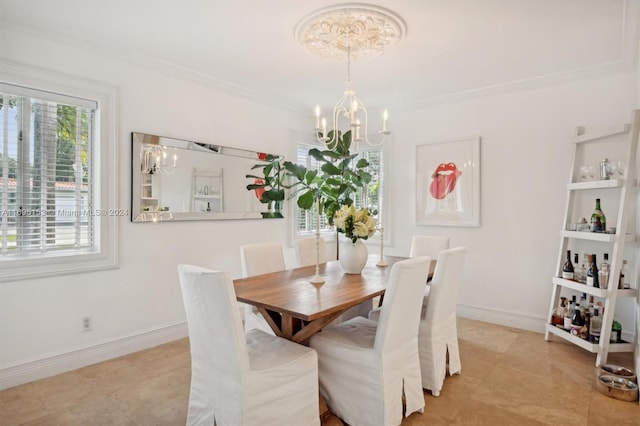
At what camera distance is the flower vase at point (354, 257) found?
270 centimetres

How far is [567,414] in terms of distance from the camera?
217cm

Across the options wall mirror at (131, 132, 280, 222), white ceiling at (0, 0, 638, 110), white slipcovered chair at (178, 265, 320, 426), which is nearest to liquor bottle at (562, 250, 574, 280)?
white ceiling at (0, 0, 638, 110)

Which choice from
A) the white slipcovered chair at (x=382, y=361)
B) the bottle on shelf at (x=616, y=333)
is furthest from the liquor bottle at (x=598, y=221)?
the white slipcovered chair at (x=382, y=361)

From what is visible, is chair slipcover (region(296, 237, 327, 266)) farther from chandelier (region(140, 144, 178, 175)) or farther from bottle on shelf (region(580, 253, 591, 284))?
bottle on shelf (region(580, 253, 591, 284))

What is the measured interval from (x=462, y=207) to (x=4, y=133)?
13.3ft

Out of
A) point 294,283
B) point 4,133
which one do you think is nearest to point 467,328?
point 294,283

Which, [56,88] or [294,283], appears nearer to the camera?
[294,283]

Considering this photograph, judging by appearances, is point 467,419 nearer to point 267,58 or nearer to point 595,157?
point 595,157

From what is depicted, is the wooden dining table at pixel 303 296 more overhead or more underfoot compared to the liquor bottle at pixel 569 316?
more overhead

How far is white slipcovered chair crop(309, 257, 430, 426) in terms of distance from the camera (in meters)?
1.91

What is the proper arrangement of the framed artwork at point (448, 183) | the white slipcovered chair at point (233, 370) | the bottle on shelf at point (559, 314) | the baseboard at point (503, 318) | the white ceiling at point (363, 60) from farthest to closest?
the framed artwork at point (448, 183) < the baseboard at point (503, 318) < the bottle on shelf at point (559, 314) < the white ceiling at point (363, 60) < the white slipcovered chair at point (233, 370)

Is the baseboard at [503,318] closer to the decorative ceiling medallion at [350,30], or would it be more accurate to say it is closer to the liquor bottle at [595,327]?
the liquor bottle at [595,327]

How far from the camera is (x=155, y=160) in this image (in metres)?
3.19

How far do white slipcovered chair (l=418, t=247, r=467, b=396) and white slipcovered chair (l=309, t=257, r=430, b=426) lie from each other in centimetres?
24
